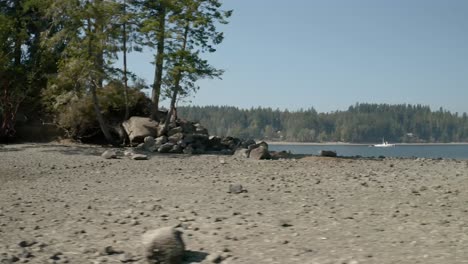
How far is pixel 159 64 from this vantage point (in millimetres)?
25266

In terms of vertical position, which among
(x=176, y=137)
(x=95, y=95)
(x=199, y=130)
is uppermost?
(x=95, y=95)

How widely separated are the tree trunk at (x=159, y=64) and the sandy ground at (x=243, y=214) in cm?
1057

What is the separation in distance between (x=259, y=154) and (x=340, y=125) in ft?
362

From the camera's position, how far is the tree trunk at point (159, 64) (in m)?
24.2

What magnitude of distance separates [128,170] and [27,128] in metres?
16.1

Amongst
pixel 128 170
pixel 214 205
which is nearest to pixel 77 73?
pixel 128 170

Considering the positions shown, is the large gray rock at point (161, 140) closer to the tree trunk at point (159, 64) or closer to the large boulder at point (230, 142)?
the large boulder at point (230, 142)

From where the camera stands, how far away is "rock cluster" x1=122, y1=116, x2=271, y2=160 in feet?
72.2

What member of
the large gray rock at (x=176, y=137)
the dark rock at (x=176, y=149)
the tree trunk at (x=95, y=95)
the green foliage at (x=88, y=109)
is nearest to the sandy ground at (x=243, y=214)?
the dark rock at (x=176, y=149)

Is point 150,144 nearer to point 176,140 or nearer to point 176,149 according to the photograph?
point 176,140

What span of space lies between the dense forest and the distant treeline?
71.0 meters

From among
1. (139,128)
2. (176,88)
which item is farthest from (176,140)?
(176,88)

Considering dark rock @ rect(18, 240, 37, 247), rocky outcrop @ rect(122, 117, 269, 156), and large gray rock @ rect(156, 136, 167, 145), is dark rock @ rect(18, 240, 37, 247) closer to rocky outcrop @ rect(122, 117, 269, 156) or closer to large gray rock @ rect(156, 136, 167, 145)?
rocky outcrop @ rect(122, 117, 269, 156)

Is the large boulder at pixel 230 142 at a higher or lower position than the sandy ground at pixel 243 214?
higher
